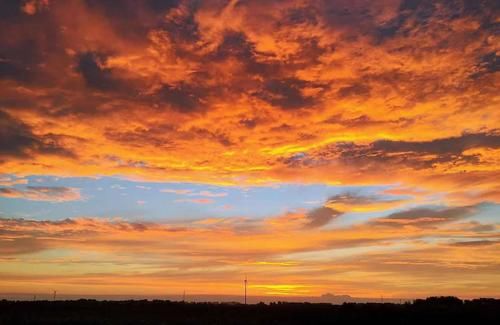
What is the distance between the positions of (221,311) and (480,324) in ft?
103

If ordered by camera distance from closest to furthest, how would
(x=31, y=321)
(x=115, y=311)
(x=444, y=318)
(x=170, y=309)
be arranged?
1. (x=31, y=321)
2. (x=444, y=318)
3. (x=115, y=311)
4. (x=170, y=309)

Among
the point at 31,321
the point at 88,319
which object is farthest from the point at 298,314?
the point at 31,321

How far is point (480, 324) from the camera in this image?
4903 centimetres

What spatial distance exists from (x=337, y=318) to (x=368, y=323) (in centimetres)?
371

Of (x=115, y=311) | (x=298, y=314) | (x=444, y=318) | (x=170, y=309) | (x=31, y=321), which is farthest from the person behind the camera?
(x=170, y=309)

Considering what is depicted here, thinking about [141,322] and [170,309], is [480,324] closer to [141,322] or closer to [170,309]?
[141,322]

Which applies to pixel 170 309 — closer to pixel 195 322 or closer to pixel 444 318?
pixel 195 322

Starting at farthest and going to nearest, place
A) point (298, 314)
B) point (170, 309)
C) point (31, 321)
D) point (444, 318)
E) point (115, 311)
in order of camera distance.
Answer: point (170, 309)
point (115, 311)
point (298, 314)
point (444, 318)
point (31, 321)

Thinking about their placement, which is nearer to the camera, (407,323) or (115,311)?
(407,323)

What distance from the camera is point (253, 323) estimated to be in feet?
158

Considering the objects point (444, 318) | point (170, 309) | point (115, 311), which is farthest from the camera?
point (170, 309)

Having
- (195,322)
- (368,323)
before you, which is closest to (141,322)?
(195,322)

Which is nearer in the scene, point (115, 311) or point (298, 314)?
point (298, 314)

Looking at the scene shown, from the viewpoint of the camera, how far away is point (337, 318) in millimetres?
53250
